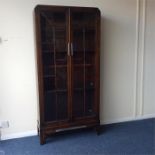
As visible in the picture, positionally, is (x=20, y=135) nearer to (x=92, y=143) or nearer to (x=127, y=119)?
(x=92, y=143)

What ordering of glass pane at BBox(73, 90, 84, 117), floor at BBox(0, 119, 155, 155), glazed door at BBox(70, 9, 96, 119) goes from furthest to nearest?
glass pane at BBox(73, 90, 84, 117) → glazed door at BBox(70, 9, 96, 119) → floor at BBox(0, 119, 155, 155)

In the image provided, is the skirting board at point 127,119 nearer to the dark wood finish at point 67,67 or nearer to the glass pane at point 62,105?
the dark wood finish at point 67,67

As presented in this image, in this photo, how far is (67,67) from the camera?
9.56 feet

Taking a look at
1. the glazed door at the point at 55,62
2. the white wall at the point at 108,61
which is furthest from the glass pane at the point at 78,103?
the white wall at the point at 108,61

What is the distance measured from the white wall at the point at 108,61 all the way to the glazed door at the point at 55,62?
0.96ft

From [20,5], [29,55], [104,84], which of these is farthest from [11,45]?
[104,84]

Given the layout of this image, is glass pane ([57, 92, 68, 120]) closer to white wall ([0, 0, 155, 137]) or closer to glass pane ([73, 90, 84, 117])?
glass pane ([73, 90, 84, 117])

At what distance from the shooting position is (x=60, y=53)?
290cm

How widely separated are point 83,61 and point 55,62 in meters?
0.39

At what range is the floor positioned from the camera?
108 inches

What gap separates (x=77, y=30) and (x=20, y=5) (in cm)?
81

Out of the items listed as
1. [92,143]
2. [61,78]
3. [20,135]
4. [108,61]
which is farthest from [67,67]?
[20,135]

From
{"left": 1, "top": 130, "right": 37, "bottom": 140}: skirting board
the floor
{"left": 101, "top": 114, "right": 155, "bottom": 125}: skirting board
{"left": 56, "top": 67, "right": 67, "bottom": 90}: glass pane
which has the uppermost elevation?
{"left": 56, "top": 67, "right": 67, "bottom": 90}: glass pane

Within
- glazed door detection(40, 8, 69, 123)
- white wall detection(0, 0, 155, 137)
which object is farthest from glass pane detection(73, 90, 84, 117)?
white wall detection(0, 0, 155, 137)
